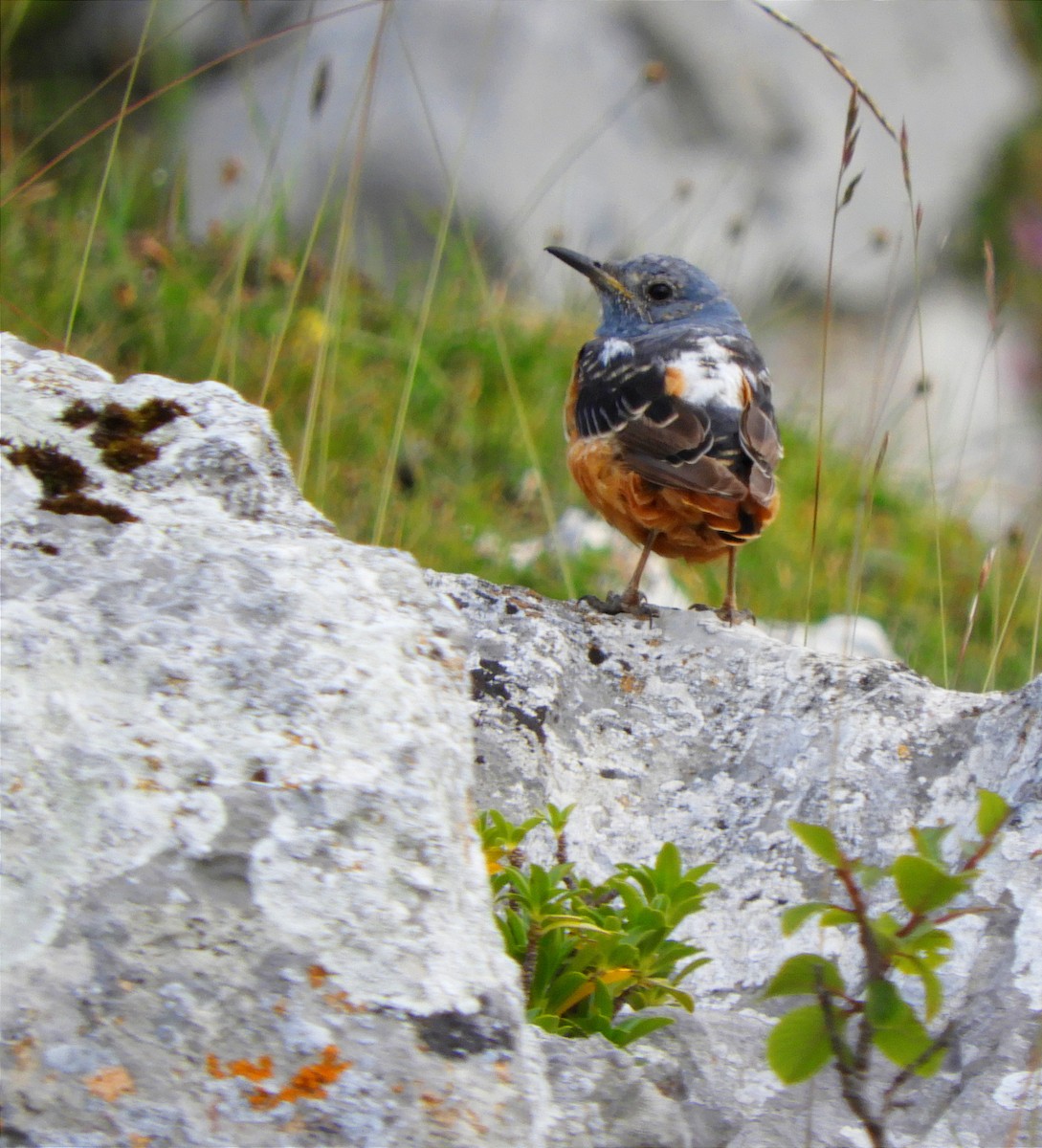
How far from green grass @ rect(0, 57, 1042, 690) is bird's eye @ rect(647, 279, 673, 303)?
62cm

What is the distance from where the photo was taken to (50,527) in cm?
203

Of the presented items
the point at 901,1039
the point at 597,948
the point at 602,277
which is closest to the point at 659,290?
the point at 602,277

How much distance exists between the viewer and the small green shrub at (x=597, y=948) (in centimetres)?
203

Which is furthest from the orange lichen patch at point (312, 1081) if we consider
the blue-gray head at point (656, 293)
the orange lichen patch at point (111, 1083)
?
the blue-gray head at point (656, 293)

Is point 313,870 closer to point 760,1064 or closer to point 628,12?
point 760,1064

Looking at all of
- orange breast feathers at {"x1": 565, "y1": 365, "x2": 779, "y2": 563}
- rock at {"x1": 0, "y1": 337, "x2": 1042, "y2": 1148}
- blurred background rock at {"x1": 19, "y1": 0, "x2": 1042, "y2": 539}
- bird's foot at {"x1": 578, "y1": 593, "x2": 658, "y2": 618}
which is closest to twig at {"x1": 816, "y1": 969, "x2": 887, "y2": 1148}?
rock at {"x1": 0, "y1": 337, "x2": 1042, "y2": 1148}

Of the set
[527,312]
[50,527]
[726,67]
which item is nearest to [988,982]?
[50,527]

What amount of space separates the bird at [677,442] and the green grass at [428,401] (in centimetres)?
69

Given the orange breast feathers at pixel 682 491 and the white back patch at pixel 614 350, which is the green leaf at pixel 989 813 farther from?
the white back patch at pixel 614 350

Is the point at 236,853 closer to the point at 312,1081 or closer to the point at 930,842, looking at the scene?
the point at 312,1081

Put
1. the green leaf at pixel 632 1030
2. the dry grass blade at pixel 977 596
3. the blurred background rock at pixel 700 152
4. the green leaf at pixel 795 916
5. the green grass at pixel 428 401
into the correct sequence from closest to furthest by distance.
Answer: the green leaf at pixel 795 916, the green leaf at pixel 632 1030, the dry grass blade at pixel 977 596, the green grass at pixel 428 401, the blurred background rock at pixel 700 152

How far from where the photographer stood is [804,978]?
5.43 feet

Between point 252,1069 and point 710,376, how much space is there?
3.20m

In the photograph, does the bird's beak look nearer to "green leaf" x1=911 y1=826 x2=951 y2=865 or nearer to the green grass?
the green grass
